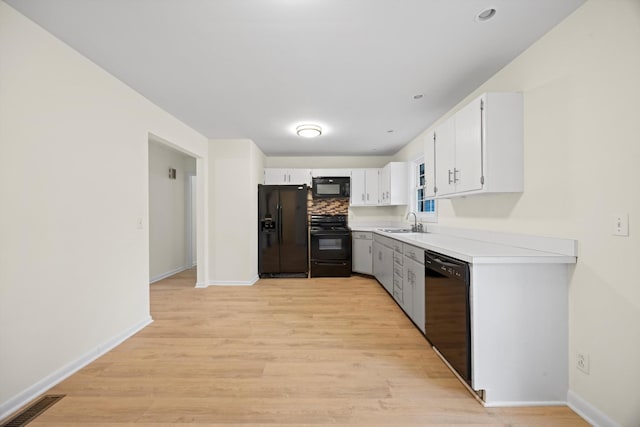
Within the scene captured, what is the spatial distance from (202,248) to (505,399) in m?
4.06

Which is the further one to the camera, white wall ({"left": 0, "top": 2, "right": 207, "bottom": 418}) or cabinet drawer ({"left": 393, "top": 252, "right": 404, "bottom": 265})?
cabinet drawer ({"left": 393, "top": 252, "right": 404, "bottom": 265})

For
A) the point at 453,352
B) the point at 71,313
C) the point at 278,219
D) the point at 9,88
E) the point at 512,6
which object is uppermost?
the point at 512,6

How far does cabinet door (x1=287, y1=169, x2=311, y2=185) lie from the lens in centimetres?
518

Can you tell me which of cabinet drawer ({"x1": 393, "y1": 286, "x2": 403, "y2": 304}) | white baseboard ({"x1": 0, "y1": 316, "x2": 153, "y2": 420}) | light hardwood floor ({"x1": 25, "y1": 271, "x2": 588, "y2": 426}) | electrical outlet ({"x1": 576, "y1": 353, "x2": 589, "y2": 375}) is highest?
electrical outlet ({"x1": 576, "y1": 353, "x2": 589, "y2": 375})

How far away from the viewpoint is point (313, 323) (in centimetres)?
282

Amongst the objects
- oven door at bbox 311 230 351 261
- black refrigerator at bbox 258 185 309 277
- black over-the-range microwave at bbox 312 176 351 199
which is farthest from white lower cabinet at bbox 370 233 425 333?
black refrigerator at bbox 258 185 309 277

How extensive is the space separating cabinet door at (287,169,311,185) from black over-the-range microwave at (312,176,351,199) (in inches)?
6.7

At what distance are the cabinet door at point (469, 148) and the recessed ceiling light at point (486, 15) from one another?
547 millimetres

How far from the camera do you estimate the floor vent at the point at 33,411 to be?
1.49 meters

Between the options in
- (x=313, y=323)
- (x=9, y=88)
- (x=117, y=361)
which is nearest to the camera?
(x=9, y=88)

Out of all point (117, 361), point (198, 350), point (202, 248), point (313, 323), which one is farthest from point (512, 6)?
point (202, 248)

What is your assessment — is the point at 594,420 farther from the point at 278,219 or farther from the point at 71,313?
the point at 278,219

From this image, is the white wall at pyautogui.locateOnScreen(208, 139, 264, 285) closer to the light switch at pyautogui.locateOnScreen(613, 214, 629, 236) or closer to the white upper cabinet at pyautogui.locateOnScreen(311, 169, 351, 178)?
the white upper cabinet at pyautogui.locateOnScreen(311, 169, 351, 178)

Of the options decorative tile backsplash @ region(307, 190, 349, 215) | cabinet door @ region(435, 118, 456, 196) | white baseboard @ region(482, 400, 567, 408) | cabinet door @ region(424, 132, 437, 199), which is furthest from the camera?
decorative tile backsplash @ region(307, 190, 349, 215)
